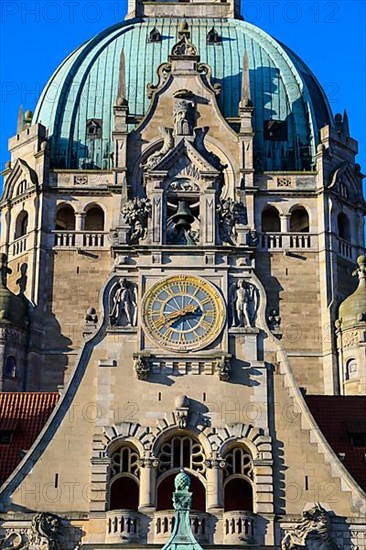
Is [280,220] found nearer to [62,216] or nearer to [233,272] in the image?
[62,216]

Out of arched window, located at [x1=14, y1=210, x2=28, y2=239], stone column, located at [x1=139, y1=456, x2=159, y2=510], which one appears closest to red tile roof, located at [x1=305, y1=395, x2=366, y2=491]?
stone column, located at [x1=139, y1=456, x2=159, y2=510]

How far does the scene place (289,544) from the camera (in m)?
30.8

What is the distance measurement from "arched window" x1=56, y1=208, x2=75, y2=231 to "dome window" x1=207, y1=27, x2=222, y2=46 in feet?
26.9

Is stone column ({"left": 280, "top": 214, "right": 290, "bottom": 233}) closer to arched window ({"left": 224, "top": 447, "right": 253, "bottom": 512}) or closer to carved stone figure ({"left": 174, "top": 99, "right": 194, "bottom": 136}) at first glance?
carved stone figure ({"left": 174, "top": 99, "right": 194, "bottom": 136})

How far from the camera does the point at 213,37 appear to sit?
4981 centimetres

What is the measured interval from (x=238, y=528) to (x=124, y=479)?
9.54 ft

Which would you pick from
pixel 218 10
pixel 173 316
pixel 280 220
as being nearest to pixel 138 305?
pixel 173 316

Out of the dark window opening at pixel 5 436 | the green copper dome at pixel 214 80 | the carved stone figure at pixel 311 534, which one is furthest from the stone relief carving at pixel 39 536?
the green copper dome at pixel 214 80

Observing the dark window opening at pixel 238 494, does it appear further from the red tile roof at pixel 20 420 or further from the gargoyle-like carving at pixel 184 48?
the gargoyle-like carving at pixel 184 48

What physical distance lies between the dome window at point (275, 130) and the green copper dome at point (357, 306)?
6168 millimetres

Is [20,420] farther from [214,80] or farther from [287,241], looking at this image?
[214,80]

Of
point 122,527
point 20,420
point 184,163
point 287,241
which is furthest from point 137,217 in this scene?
point 287,241

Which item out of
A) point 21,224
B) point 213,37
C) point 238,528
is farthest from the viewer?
point 213,37

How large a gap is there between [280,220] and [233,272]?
12.0 metres
